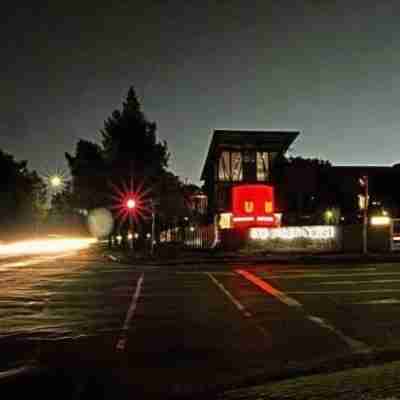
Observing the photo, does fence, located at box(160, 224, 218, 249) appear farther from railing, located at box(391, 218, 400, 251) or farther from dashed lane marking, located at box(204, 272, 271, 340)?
dashed lane marking, located at box(204, 272, 271, 340)

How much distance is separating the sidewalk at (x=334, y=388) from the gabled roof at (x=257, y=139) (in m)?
51.6

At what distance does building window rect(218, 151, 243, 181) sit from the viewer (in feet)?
193

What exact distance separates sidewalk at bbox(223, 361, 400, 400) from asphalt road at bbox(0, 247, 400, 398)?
1.23ft

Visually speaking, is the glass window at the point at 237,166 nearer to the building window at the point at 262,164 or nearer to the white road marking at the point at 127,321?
the building window at the point at 262,164

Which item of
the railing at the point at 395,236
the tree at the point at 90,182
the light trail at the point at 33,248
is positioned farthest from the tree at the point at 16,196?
the railing at the point at 395,236

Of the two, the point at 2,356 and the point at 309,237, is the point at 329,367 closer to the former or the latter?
the point at 2,356

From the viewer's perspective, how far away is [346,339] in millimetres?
9445

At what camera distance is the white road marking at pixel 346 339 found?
28.3 feet

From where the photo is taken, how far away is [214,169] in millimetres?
60938

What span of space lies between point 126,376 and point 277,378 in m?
1.91

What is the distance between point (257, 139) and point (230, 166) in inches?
156

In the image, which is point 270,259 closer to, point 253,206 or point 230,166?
point 253,206

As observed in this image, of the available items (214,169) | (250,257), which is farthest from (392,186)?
(250,257)

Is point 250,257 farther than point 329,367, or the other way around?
point 250,257
